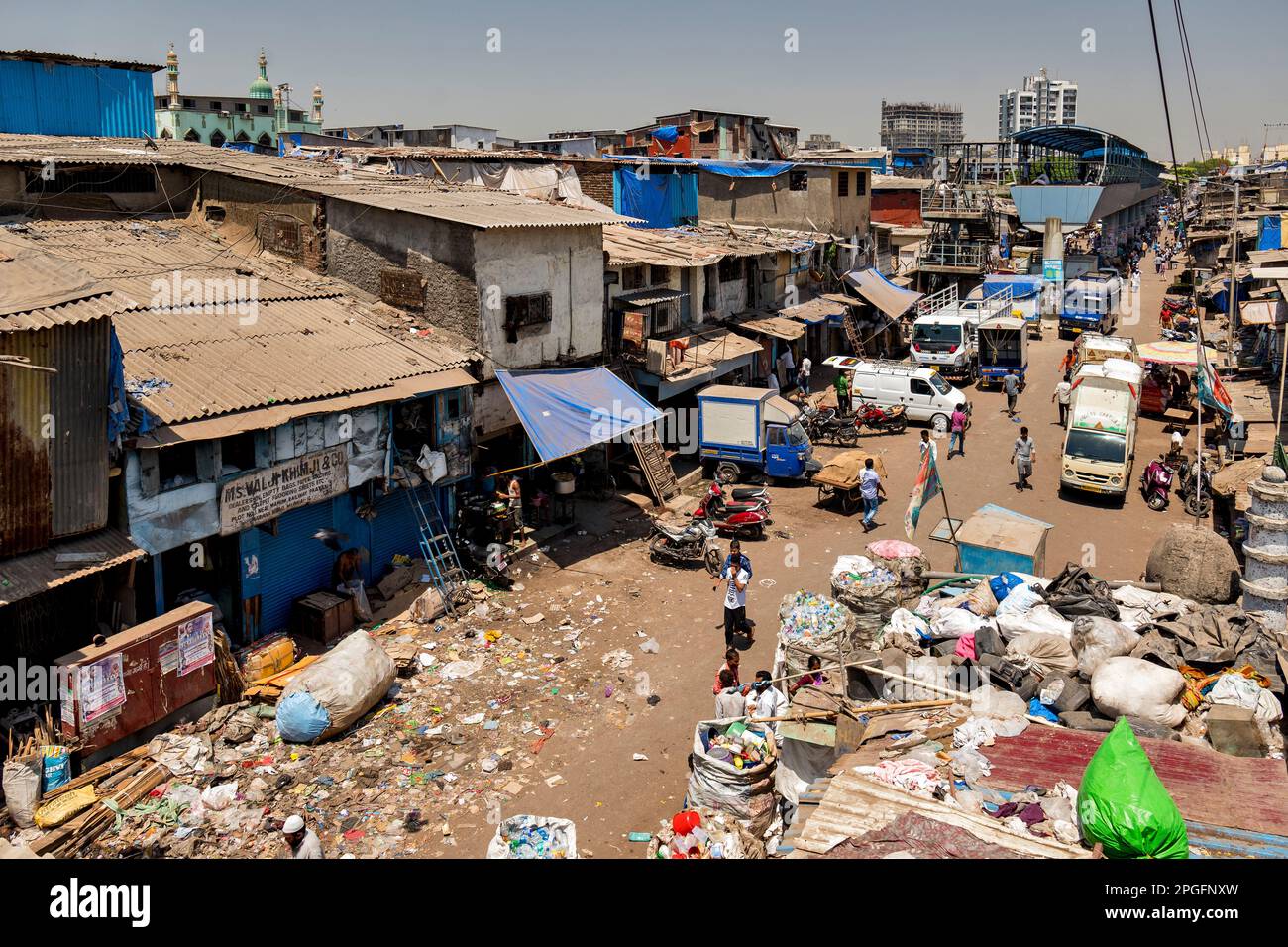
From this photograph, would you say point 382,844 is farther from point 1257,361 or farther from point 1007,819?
point 1257,361

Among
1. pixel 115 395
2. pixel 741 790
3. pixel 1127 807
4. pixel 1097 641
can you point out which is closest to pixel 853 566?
pixel 1097 641

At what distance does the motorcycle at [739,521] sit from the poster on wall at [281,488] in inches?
279

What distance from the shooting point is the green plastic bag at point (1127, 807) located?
5.75 meters

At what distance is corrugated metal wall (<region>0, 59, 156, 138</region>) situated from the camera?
20969mm

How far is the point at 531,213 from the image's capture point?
1884cm

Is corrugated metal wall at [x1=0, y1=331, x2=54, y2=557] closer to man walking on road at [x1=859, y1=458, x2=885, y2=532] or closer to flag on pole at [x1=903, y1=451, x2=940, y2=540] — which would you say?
flag on pole at [x1=903, y1=451, x2=940, y2=540]

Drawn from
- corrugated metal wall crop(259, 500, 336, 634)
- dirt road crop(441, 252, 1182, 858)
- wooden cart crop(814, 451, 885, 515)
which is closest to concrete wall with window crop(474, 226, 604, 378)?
dirt road crop(441, 252, 1182, 858)

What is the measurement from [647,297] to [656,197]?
25.2 ft

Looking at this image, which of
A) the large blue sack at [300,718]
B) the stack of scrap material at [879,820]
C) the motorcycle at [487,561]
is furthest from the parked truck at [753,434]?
the stack of scrap material at [879,820]

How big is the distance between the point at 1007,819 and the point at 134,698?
30.6 feet

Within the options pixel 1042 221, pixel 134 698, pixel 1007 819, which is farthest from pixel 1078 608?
pixel 1042 221

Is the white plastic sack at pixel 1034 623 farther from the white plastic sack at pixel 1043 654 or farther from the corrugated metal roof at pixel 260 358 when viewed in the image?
the corrugated metal roof at pixel 260 358

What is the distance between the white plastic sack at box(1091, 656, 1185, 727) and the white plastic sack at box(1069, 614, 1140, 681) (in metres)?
0.52

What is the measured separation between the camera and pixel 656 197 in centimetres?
2966
